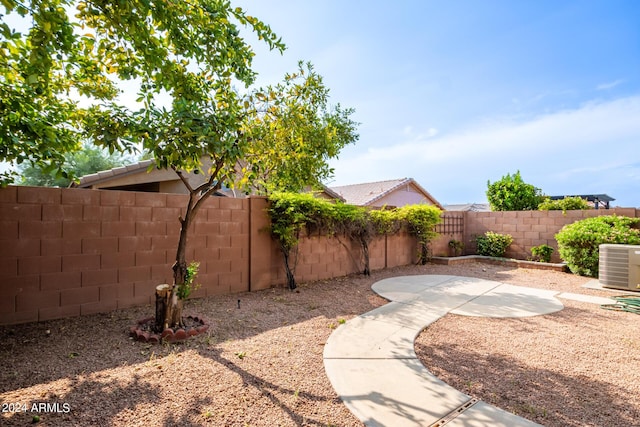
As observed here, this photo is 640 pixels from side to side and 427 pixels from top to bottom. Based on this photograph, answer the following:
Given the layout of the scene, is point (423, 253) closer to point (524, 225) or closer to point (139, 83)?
point (524, 225)

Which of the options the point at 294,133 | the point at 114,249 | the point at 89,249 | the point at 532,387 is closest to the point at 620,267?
the point at 532,387

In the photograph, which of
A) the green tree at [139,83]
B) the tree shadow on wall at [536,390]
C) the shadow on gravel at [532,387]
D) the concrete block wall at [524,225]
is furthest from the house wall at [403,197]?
the tree shadow on wall at [536,390]

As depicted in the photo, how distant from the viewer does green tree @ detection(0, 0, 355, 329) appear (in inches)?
111

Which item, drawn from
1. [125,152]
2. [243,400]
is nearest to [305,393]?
[243,400]

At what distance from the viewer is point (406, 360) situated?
3.06m

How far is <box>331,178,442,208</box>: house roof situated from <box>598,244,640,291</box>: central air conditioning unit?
11.8 metres

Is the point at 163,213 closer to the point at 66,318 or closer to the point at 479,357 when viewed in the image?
the point at 66,318

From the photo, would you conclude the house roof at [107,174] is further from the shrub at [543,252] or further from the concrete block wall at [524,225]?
the shrub at [543,252]

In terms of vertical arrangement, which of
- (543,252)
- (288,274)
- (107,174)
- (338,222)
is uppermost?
(107,174)

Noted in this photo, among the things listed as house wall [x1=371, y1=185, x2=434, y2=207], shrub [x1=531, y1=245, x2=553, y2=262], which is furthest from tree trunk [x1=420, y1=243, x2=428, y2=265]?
house wall [x1=371, y1=185, x2=434, y2=207]

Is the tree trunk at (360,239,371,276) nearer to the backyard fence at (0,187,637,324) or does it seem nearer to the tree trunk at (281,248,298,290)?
the backyard fence at (0,187,637,324)

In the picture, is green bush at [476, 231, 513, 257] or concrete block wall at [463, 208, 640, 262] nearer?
concrete block wall at [463, 208, 640, 262]

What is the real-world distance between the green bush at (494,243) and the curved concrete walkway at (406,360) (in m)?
4.43

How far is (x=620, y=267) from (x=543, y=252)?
2.96 m
